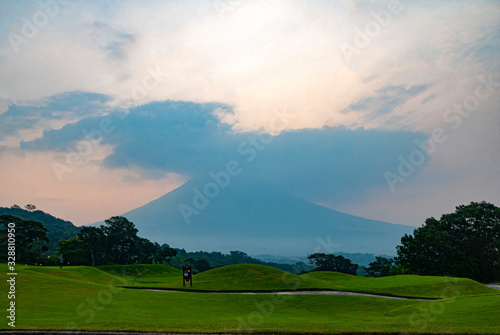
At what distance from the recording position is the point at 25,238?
228 feet

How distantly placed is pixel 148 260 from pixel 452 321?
94456 mm

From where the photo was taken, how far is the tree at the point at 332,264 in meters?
102

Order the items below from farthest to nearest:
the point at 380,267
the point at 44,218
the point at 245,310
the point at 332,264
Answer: the point at 44,218 < the point at 332,264 < the point at 380,267 < the point at 245,310

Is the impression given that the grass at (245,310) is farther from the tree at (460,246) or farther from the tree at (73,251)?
the tree at (73,251)

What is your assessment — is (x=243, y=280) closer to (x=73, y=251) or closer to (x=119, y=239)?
(x=73, y=251)

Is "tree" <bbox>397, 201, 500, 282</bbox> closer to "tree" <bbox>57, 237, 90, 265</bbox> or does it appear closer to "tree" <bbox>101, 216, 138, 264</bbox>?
"tree" <bbox>101, 216, 138, 264</bbox>

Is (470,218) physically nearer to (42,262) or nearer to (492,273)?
(492,273)

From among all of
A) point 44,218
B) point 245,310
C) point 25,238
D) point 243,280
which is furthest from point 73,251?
point 44,218

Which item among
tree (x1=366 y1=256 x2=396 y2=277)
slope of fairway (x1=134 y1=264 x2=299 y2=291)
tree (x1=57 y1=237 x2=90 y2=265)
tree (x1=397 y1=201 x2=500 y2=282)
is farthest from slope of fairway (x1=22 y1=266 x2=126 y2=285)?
tree (x1=366 y1=256 x2=396 y2=277)

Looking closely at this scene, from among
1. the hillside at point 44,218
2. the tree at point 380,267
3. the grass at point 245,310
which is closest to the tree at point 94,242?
the grass at point 245,310

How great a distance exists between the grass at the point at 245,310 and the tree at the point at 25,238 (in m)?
30.7

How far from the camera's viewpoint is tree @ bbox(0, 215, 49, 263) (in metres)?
66.4

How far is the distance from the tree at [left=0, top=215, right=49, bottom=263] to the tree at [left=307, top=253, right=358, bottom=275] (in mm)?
70450

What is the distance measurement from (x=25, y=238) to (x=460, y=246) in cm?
9007
